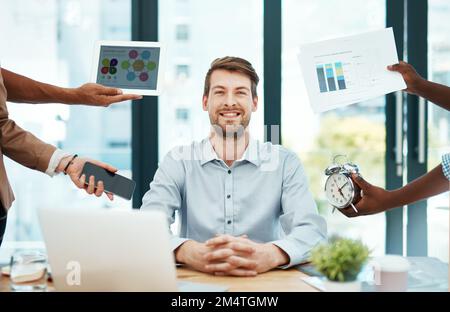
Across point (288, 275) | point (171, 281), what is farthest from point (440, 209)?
point (171, 281)

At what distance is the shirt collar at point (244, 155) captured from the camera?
6.45ft

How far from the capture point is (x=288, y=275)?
4.56ft

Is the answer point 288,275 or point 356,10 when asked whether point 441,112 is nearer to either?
point 356,10

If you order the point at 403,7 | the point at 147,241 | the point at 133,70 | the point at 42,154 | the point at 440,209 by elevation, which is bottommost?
the point at 440,209

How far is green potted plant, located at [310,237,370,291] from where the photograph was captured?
3.65 feet

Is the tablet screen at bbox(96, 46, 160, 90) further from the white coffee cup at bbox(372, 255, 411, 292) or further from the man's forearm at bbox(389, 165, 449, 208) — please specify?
the white coffee cup at bbox(372, 255, 411, 292)

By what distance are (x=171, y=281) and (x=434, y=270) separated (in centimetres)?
81

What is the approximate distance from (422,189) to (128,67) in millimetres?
1108

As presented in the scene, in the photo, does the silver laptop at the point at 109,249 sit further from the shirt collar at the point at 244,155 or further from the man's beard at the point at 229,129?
the man's beard at the point at 229,129

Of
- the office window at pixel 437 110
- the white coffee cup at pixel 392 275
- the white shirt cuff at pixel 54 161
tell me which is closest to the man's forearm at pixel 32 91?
the white shirt cuff at pixel 54 161

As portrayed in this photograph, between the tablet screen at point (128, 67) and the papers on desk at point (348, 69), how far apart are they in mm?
545

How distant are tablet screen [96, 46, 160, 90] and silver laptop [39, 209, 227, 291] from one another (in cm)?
96
